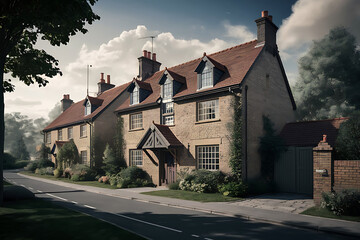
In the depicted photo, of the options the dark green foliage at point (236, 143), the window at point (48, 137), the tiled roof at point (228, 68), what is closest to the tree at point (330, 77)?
the tiled roof at point (228, 68)

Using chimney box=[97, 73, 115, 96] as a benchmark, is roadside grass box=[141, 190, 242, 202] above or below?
below

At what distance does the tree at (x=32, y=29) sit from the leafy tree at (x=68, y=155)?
1768cm

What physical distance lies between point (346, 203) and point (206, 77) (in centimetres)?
1175

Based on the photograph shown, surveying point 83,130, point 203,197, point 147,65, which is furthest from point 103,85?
point 203,197

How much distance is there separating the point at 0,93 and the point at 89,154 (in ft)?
57.7

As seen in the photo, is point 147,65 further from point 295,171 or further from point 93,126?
point 295,171

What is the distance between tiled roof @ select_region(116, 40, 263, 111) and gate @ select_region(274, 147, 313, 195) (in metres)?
5.99

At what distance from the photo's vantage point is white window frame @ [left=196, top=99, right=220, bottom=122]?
18.0 m

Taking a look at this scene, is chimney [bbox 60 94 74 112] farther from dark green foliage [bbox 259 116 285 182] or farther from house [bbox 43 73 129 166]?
dark green foliage [bbox 259 116 285 182]

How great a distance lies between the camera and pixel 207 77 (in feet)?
61.8

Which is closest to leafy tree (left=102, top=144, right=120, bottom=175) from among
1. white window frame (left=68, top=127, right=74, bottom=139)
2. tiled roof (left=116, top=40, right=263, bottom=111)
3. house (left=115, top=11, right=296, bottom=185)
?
house (left=115, top=11, right=296, bottom=185)

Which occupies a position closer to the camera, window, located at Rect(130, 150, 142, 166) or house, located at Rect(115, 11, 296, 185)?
house, located at Rect(115, 11, 296, 185)

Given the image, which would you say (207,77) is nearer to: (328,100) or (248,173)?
(248,173)

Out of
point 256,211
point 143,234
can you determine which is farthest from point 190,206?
point 143,234
